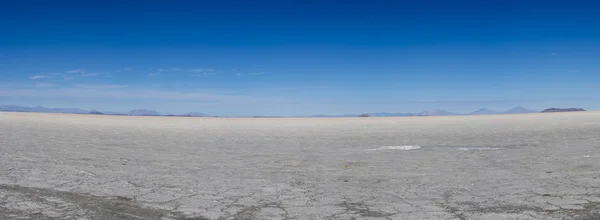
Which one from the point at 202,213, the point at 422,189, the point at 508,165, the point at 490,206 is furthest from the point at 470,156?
the point at 202,213

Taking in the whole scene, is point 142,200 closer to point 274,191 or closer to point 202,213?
point 202,213

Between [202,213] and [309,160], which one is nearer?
[202,213]

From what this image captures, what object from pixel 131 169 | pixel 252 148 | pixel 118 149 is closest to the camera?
pixel 131 169

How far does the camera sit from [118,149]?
1373cm

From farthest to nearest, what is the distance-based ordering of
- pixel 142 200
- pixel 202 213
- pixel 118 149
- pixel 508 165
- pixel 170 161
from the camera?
pixel 118 149 < pixel 170 161 < pixel 508 165 < pixel 142 200 < pixel 202 213

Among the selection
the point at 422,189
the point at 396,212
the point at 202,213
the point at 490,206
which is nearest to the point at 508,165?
the point at 422,189

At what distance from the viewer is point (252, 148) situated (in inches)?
597

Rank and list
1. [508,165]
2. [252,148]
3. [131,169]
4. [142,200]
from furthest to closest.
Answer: [252,148] → [508,165] → [131,169] → [142,200]

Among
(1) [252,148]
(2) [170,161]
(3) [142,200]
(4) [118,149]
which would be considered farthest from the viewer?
(1) [252,148]

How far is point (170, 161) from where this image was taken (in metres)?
11.3

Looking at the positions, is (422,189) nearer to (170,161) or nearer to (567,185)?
(567,185)

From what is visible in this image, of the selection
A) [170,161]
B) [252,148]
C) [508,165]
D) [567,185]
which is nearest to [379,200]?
[567,185]

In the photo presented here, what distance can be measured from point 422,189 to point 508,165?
3593mm

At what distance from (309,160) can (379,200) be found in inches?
200
